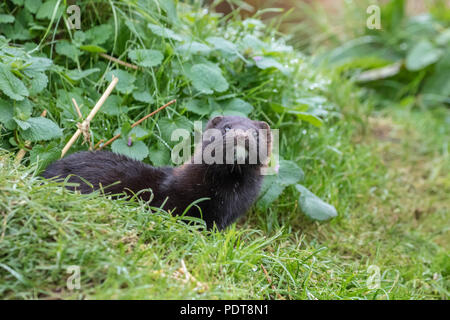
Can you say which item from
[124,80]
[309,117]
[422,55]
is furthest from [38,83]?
[422,55]

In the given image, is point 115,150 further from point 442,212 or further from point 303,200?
point 442,212

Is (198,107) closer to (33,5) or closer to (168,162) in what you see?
(168,162)

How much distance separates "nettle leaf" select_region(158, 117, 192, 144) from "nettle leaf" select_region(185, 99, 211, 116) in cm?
10

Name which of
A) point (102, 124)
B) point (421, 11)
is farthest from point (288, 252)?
point (421, 11)

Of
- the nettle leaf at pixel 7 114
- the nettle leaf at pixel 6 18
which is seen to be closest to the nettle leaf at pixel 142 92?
the nettle leaf at pixel 7 114

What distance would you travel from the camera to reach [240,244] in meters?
2.56

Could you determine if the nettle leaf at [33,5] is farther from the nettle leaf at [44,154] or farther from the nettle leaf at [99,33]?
the nettle leaf at [44,154]

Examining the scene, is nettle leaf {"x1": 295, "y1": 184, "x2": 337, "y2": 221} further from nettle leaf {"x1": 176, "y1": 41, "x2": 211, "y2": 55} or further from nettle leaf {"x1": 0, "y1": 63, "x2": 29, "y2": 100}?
nettle leaf {"x1": 0, "y1": 63, "x2": 29, "y2": 100}

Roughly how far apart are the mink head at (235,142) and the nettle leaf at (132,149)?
0.48m

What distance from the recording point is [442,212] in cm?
469

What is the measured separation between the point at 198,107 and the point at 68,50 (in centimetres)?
112

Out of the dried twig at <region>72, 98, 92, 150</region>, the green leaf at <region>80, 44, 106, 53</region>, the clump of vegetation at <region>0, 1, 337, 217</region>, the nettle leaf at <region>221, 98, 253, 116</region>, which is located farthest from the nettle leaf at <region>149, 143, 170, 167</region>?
the green leaf at <region>80, 44, 106, 53</region>
